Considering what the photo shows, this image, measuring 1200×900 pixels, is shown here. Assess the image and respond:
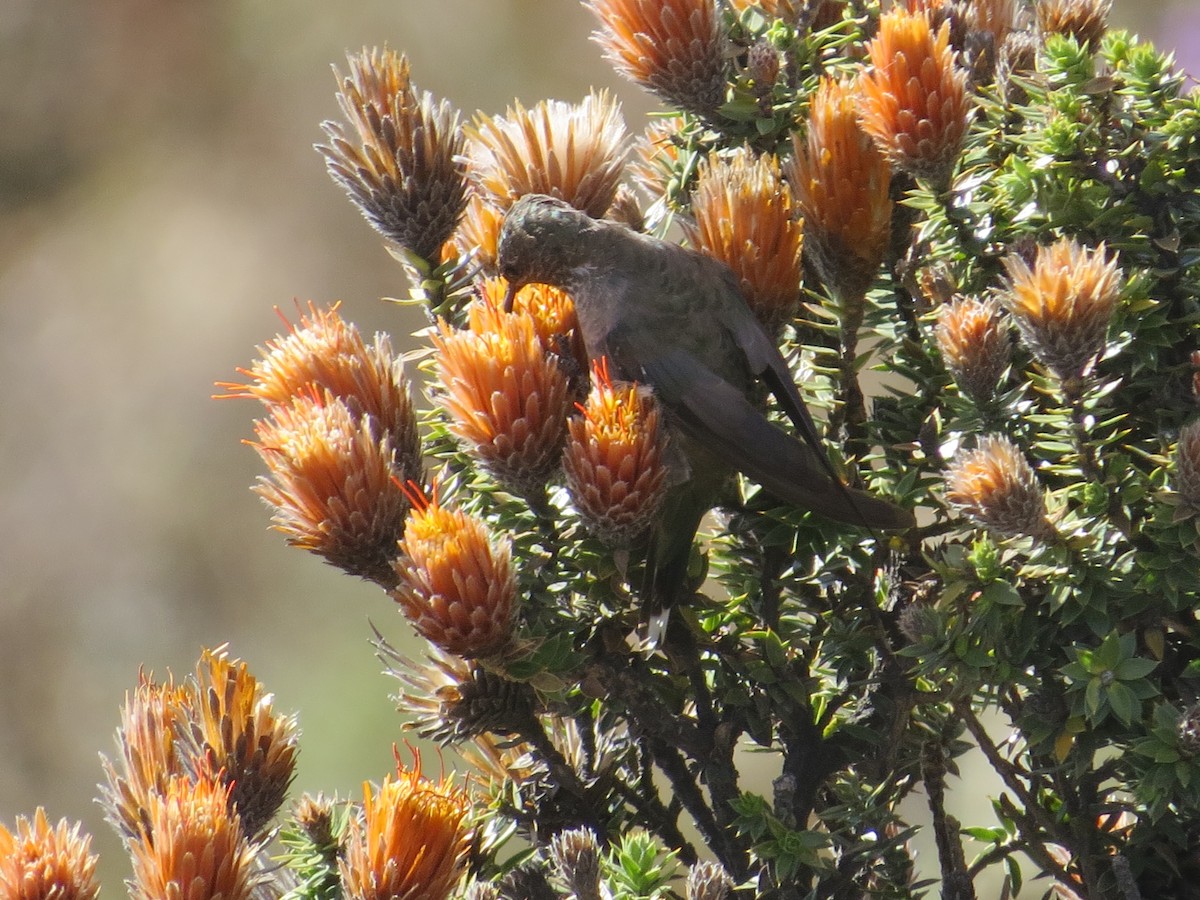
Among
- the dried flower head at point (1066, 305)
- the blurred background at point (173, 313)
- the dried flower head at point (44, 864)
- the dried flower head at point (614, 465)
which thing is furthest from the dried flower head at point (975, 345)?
the blurred background at point (173, 313)

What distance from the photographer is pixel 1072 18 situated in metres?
1.20

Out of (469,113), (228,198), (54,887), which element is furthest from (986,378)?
(228,198)

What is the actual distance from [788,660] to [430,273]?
0.48 metres

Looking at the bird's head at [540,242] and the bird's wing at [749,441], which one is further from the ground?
the bird's head at [540,242]

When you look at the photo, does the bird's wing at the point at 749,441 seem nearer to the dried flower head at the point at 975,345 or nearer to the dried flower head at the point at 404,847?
the dried flower head at the point at 975,345

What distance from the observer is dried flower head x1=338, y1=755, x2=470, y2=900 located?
33.8 inches

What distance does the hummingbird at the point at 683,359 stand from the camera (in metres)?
1.02

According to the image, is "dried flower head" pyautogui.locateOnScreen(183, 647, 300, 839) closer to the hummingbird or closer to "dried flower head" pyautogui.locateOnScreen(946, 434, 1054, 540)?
the hummingbird

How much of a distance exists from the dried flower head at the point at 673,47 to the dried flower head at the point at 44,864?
785 millimetres

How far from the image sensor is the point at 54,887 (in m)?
0.89

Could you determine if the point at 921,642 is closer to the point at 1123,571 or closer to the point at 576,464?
the point at 1123,571

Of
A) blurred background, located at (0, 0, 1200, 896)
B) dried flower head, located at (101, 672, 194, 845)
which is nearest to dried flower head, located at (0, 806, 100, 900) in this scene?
dried flower head, located at (101, 672, 194, 845)

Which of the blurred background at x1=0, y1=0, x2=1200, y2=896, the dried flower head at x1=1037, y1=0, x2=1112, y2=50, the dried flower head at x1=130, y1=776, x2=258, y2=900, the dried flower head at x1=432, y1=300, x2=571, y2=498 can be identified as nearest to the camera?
the dried flower head at x1=130, y1=776, x2=258, y2=900

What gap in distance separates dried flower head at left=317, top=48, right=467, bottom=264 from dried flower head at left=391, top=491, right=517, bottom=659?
34cm
